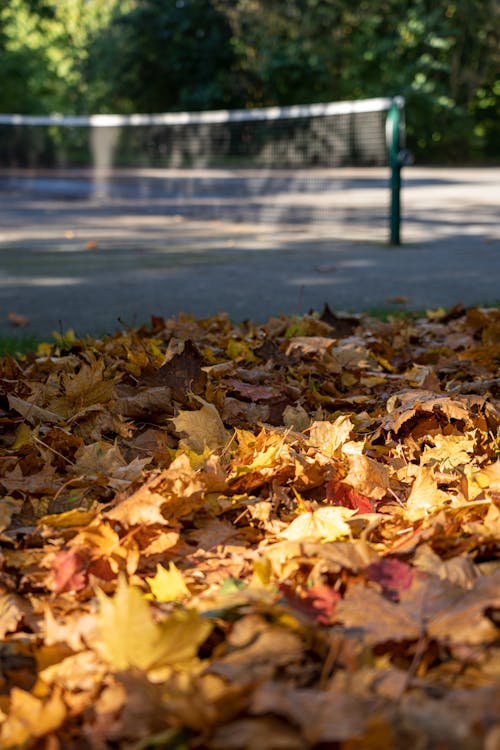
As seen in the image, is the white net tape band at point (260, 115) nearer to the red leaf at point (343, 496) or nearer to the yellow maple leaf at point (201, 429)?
the yellow maple leaf at point (201, 429)

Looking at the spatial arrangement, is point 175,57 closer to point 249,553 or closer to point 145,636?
point 249,553

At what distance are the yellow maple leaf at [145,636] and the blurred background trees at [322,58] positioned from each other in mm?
31534

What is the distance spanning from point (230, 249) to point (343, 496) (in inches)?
299

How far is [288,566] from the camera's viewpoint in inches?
73.3

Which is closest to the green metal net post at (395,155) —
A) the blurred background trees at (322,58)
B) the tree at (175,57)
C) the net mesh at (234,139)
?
the net mesh at (234,139)

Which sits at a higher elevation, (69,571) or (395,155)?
(395,155)

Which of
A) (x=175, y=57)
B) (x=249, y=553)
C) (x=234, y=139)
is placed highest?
(x=175, y=57)

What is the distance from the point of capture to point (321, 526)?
2072 mm

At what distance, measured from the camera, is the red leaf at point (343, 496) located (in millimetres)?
2268

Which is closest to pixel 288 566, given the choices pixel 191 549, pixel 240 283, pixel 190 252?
pixel 191 549

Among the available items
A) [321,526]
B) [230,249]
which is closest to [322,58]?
[230,249]

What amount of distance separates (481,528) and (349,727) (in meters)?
0.82

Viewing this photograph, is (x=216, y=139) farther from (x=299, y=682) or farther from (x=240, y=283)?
(x=299, y=682)

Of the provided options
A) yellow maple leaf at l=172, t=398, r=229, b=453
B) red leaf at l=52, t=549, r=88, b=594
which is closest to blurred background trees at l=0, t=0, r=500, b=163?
yellow maple leaf at l=172, t=398, r=229, b=453
